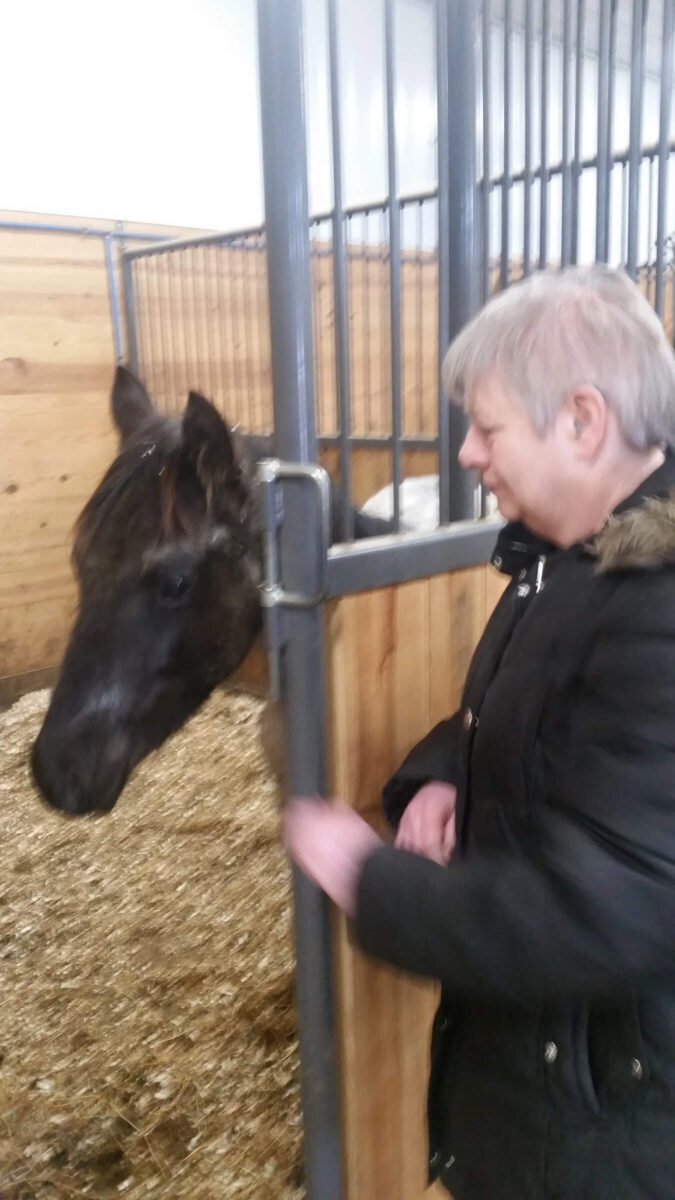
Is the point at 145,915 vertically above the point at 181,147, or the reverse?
the point at 181,147

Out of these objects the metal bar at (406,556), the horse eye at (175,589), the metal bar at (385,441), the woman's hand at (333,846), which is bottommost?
the woman's hand at (333,846)

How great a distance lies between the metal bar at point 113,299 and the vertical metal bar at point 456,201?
2.42 metres

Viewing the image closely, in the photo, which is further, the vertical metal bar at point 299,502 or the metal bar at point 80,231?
the metal bar at point 80,231

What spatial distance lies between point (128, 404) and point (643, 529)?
1105 mm

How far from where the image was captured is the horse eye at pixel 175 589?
1058mm

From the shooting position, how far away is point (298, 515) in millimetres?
830

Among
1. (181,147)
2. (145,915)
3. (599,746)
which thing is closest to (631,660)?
(599,746)

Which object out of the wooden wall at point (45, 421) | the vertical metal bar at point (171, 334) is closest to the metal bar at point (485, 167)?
the wooden wall at point (45, 421)

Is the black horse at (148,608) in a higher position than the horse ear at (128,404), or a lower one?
lower

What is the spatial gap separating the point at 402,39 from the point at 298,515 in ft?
14.4

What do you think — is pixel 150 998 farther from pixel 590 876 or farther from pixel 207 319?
pixel 207 319

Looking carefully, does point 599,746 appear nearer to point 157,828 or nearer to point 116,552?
point 116,552

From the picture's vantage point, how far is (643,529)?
1.97 feet

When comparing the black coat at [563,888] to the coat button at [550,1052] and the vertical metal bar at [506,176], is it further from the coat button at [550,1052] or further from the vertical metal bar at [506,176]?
the vertical metal bar at [506,176]
